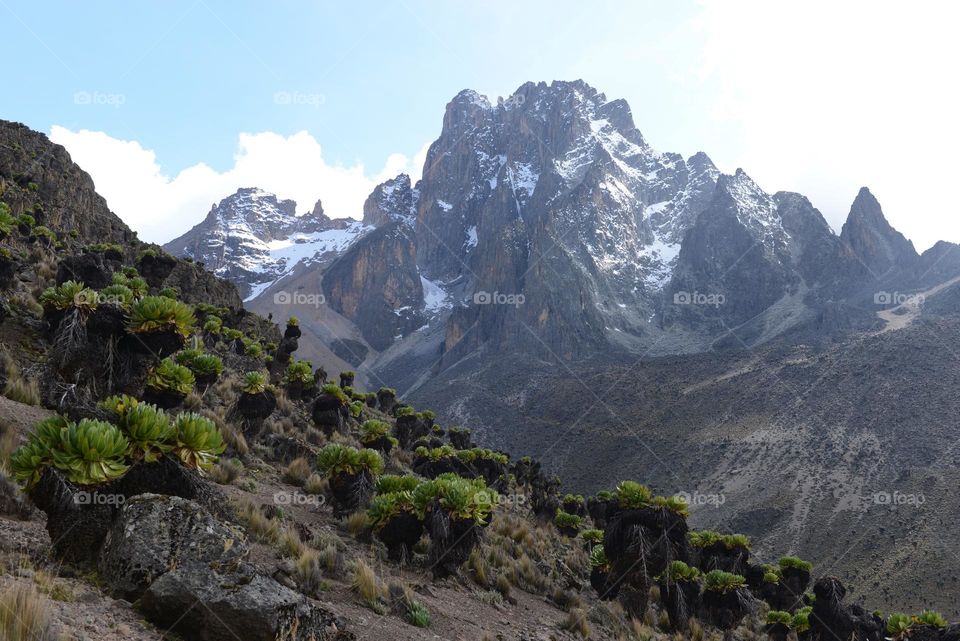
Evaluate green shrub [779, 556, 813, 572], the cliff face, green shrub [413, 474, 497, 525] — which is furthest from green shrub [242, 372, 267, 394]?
green shrub [779, 556, 813, 572]

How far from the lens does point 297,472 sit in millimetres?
15297

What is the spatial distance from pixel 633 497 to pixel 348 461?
7.95 m

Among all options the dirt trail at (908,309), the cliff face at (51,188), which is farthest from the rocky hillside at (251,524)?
the dirt trail at (908,309)

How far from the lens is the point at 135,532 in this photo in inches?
207

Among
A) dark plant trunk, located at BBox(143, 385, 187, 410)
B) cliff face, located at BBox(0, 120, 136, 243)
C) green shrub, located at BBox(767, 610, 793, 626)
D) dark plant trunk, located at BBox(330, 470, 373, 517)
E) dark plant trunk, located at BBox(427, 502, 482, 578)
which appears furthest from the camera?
cliff face, located at BBox(0, 120, 136, 243)

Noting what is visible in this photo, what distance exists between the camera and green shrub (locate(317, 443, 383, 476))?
43.2ft

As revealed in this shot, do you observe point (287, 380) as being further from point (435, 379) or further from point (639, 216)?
point (639, 216)

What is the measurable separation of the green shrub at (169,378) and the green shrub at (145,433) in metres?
5.43

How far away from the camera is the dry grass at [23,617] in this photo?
12.0ft

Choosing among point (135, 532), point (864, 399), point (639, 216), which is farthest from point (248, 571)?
point (639, 216)

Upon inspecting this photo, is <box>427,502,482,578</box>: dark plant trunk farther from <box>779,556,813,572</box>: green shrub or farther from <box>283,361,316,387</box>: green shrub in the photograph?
<box>779,556,813,572</box>: green shrub

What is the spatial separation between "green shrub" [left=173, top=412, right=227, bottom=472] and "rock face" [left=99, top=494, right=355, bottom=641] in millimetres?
1221

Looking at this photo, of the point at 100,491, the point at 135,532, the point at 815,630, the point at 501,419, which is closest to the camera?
the point at 135,532

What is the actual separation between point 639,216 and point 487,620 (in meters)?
194
